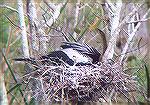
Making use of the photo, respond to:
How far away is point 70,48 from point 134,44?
0.39m

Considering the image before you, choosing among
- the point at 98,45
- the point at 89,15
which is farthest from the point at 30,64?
the point at 89,15

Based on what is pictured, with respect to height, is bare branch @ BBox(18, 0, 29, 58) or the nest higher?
bare branch @ BBox(18, 0, 29, 58)

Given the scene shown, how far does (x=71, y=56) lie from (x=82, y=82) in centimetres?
14

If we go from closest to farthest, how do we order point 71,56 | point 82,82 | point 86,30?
1. point 82,82
2. point 71,56
3. point 86,30

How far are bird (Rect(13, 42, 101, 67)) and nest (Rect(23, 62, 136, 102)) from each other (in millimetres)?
40

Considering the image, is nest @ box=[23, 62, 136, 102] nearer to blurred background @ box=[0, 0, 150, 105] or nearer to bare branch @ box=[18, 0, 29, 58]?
blurred background @ box=[0, 0, 150, 105]

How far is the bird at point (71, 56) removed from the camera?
139 centimetres

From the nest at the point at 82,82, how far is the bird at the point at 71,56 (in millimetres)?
40

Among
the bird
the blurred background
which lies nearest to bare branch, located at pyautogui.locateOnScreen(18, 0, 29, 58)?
the blurred background

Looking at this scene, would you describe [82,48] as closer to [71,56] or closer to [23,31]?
[71,56]

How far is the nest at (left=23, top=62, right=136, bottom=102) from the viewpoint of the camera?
1.30 metres

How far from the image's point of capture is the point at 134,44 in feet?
5.65

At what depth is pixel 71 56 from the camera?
1.42m

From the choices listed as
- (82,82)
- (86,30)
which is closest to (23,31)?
(86,30)
